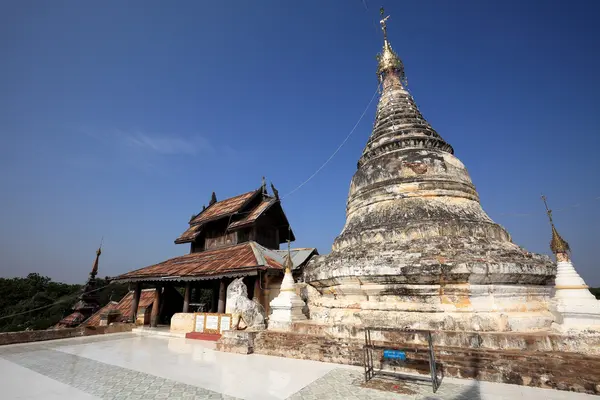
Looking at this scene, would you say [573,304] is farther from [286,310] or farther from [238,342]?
[238,342]

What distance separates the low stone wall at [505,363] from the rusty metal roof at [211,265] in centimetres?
606

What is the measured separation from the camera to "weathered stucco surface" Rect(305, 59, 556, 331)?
5.95 metres

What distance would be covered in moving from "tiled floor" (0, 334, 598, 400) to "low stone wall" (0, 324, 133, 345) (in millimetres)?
2400

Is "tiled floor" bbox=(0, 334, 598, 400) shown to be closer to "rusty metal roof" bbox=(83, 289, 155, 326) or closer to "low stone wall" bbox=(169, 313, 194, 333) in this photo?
"low stone wall" bbox=(169, 313, 194, 333)

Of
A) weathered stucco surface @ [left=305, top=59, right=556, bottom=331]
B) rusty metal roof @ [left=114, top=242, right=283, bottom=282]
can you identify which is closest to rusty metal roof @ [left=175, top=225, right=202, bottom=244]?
rusty metal roof @ [left=114, top=242, right=283, bottom=282]

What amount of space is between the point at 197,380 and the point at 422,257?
501 cm

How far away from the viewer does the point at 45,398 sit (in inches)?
187

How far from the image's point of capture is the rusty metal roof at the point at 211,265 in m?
12.0

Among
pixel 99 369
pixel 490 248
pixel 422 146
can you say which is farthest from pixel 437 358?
pixel 99 369

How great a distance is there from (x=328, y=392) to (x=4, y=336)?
12.2 metres

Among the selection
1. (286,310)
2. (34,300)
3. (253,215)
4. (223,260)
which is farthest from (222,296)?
(34,300)

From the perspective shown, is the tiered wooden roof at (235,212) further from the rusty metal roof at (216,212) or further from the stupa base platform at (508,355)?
the stupa base platform at (508,355)

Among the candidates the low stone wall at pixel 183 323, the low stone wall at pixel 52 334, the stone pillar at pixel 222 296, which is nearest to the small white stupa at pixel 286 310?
the stone pillar at pixel 222 296

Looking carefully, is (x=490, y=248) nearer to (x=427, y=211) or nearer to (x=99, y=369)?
(x=427, y=211)
